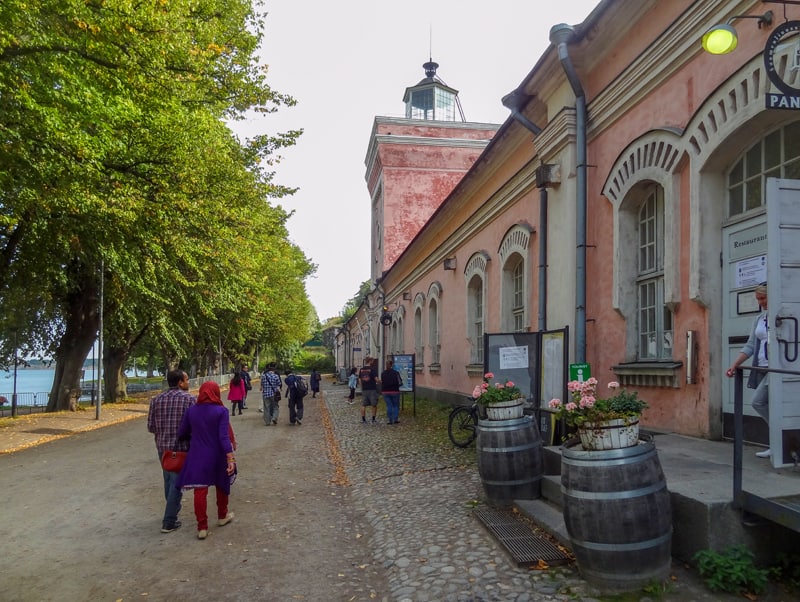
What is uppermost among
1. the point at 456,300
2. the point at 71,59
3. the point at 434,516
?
the point at 71,59

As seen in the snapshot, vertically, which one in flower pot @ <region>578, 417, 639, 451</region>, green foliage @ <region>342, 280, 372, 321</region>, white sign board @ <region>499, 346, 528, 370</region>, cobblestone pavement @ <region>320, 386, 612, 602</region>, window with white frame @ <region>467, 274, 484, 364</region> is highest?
green foliage @ <region>342, 280, 372, 321</region>

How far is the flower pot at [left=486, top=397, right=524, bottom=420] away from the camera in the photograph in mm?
6105

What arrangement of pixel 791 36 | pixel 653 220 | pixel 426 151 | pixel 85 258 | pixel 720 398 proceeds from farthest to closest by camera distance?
1. pixel 426 151
2. pixel 85 258
3. pixel 653 220
4. pixel 720 398
5. pixel 791 36

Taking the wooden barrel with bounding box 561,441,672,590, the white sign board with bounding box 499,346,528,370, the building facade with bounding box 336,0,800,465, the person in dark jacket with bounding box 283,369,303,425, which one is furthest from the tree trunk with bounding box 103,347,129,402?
the wooden barrel with bounding box 561,441,672,590

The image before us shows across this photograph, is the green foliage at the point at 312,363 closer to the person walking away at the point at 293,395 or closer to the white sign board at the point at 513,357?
the person walking away at the point at 293,395

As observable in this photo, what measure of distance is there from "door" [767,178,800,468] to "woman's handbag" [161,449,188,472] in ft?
16.8

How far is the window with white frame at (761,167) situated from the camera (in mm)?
5438

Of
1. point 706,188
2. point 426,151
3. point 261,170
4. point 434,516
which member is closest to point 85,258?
point 261,170

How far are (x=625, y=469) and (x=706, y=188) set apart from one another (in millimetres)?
3794

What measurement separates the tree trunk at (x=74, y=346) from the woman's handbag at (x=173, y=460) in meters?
16.3

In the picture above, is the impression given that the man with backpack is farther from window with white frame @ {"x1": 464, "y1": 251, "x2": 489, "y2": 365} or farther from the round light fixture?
the round light fixture

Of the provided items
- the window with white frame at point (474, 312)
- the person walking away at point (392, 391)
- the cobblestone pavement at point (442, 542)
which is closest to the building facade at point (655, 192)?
the cobblestone pavement at point (442, 542)

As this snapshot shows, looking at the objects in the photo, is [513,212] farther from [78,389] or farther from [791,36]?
[78,389]

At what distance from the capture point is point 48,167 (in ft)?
32.7
